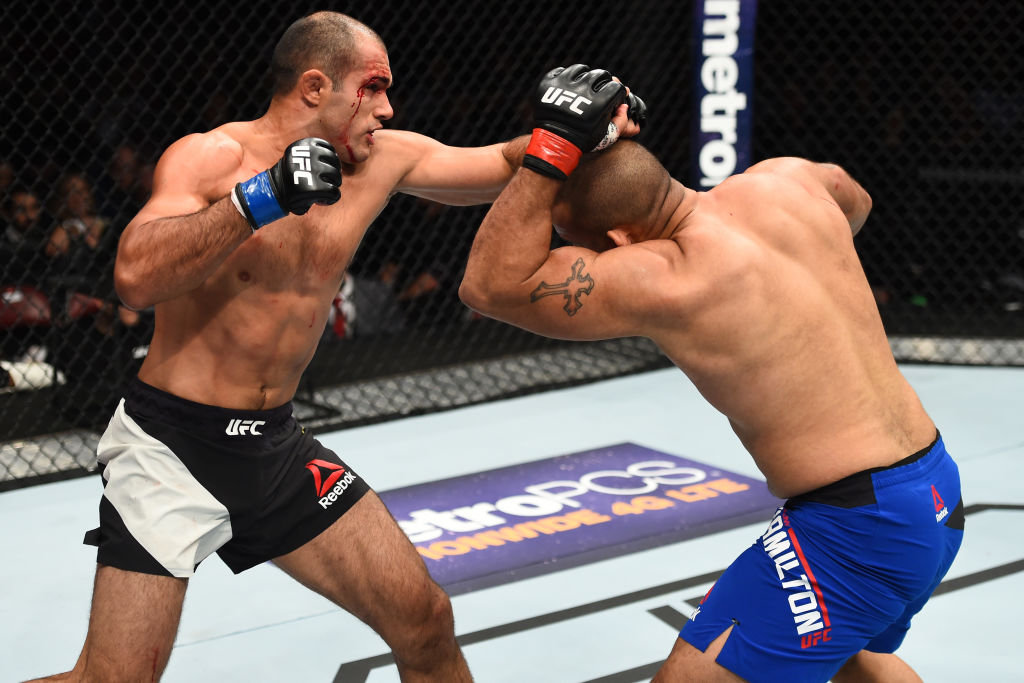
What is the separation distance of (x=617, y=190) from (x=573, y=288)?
0.18m

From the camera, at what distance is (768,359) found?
171 centimetres

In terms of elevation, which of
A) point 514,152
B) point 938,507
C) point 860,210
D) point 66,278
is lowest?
point 66,278

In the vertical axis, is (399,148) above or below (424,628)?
above

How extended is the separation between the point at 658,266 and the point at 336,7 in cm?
434

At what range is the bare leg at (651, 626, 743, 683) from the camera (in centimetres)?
170

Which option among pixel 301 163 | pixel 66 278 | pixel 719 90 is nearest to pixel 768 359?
pixel 301 163

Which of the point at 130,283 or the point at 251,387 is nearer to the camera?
the point at 130,283

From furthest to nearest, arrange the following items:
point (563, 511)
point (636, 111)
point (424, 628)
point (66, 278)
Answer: point (66, 278)
point (563, 511)
point (424, 628)
point (636, 111)

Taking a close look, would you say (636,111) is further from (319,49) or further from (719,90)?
(719,90)

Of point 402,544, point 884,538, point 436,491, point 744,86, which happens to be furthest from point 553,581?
point 744,86

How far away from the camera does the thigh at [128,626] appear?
1.77 metres

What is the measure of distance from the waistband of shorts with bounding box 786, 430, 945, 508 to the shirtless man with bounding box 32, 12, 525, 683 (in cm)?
76

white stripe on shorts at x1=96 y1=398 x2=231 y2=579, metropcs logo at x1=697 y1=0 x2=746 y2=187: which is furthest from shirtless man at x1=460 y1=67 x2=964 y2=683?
metropcs logo at x1=697 y1=0 x2=746 y2=187

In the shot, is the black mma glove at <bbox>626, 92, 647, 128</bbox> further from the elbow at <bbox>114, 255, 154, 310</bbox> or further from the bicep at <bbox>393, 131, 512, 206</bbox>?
the elbow at <bbox>114, 255, 154, 310</bbox>
